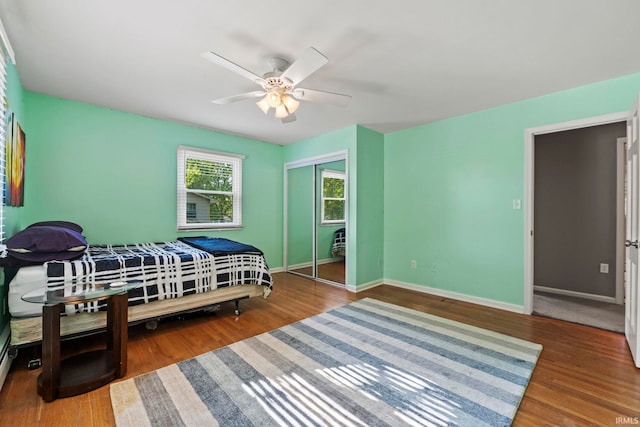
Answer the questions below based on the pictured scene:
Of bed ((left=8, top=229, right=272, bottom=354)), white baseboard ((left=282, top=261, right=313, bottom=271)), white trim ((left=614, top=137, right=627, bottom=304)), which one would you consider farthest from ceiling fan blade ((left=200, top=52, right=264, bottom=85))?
white trim ((left=614, top=137, right=627, bottom=304))

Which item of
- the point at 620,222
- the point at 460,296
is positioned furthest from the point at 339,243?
the point at 620,222

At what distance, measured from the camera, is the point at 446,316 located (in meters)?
2.99

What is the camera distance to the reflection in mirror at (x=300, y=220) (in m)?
4.74

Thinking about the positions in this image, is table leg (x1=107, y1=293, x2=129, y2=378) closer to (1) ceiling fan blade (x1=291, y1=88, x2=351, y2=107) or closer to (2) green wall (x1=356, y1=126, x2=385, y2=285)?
(1) ceiling fan blade (x1=291, y1=88, x2=351, y2=107)

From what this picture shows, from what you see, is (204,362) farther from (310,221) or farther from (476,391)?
(310,221)

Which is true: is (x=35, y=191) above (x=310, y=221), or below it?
above

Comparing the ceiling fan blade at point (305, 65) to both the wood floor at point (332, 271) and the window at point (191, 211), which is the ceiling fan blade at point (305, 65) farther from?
the wood floor at point (332, 271)

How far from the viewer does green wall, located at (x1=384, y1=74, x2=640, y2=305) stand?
2910mm

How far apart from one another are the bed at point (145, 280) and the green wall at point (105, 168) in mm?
467

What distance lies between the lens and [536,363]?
205cm

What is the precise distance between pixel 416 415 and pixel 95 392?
Answer: 1.92 m

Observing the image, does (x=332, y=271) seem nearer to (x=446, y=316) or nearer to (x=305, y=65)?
(x=446, y=316)

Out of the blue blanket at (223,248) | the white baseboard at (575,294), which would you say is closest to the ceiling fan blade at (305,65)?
the blue blanket at (223,248)

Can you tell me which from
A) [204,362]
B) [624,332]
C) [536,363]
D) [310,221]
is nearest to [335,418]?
[204,362]
